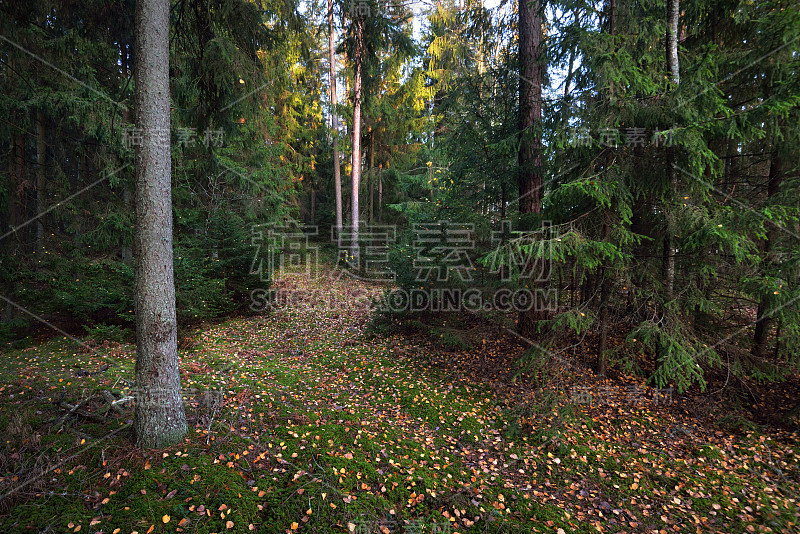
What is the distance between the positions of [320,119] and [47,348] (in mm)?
13673

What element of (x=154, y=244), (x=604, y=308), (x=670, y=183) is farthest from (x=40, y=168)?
(x=670, y=183)

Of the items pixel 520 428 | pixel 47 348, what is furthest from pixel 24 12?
pixel 520 428

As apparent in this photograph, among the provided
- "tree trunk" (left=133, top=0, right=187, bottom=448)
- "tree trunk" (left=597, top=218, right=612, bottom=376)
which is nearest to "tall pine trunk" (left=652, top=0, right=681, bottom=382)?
"tree trunk" (left=597, top=218, right=612, bottom=376)

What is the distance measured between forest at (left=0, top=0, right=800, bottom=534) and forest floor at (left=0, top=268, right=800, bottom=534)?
35mm

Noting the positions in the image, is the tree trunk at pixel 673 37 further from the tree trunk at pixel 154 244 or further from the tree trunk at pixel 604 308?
the tree trunk at pixel 154 244

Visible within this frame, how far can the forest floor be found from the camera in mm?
3195

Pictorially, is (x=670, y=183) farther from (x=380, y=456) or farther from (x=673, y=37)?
(x=380, y=456)

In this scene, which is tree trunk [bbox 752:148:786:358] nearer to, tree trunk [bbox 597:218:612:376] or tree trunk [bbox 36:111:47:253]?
tree trunk [bbox 597:218:612:376]

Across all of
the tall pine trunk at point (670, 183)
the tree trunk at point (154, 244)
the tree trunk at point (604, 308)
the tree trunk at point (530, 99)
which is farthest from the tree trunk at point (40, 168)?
the tall pine trunk at point (670, 183)

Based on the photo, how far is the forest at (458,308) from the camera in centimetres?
351

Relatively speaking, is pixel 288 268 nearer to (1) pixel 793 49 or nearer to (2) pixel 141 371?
(2) pixel 141 371

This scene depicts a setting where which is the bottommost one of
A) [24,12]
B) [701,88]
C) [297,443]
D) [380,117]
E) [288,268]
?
[297,443]

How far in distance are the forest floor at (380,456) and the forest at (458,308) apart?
0.04 m

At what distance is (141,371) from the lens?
3643 millimetres
